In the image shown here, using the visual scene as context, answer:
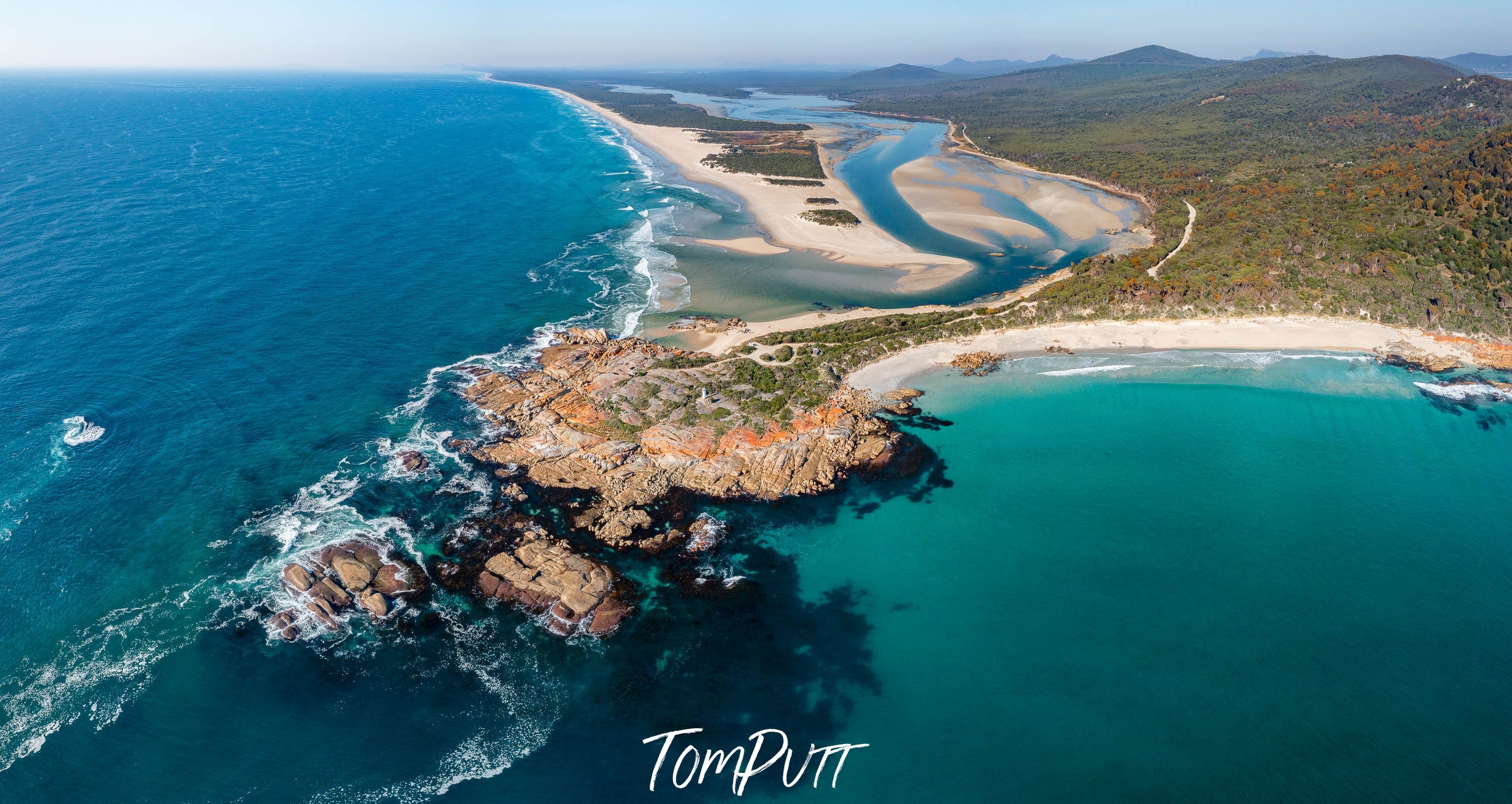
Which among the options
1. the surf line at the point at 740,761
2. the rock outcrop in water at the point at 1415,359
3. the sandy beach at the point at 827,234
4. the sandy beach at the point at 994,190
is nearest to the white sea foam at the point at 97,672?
the surf line at the point at 740,761

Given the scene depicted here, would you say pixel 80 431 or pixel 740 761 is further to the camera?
pixel 80 431

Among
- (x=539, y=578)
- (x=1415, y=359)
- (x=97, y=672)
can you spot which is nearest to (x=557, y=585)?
(x=539, y=578)

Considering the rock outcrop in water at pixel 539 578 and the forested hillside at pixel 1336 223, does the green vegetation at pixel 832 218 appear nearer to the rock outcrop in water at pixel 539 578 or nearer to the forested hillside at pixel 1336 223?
the forested hillside at pixel 1336 223

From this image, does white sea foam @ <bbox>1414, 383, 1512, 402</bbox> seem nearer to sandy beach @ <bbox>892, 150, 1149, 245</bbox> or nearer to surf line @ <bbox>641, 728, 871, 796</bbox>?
sandy beach @ <bbox>892, 150, 1149, 245</bbox>

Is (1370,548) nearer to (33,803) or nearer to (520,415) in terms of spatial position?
(520,415)

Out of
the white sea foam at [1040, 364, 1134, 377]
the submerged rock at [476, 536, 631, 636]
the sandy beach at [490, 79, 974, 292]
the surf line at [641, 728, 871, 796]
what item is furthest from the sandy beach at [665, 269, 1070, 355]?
the surf line at [641, 728, 871, 796]

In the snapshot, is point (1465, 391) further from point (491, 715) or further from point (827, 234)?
point (491, 715)

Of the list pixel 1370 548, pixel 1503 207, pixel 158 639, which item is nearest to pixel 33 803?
pixel 158 639
